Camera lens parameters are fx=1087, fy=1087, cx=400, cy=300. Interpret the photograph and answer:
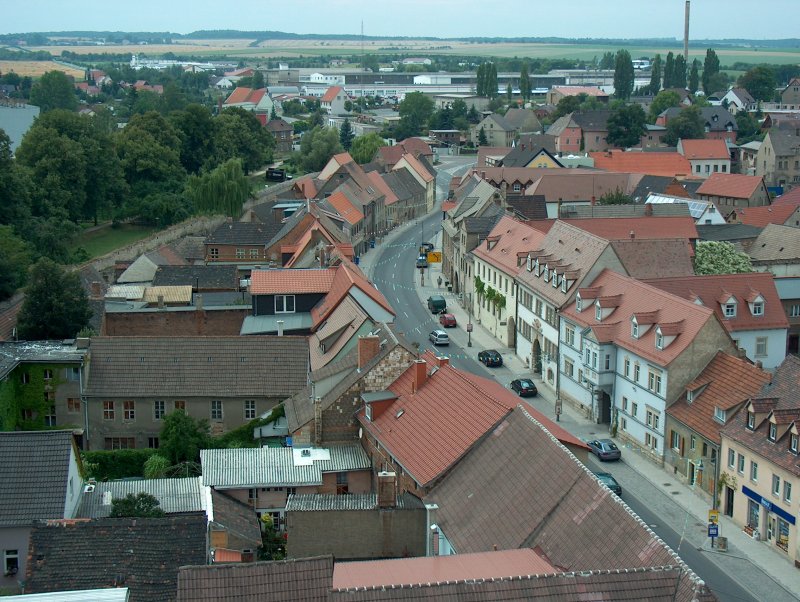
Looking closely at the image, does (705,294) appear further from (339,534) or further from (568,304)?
(339,534)

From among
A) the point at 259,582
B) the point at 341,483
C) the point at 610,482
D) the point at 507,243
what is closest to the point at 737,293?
the point at 610,482

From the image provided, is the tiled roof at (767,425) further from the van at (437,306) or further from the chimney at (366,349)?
the van at (437,306)

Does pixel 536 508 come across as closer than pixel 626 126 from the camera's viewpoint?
Yes

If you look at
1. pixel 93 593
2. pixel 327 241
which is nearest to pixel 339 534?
pixel 93 593

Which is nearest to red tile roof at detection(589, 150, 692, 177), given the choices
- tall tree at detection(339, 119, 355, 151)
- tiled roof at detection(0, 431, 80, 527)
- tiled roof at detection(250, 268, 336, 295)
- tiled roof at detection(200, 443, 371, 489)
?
tall tree at detection(339, 119, 355, 151)

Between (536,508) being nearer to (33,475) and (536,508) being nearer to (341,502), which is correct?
(341,502)

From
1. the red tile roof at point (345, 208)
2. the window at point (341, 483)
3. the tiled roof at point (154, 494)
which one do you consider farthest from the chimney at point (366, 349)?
the red tile roof at point (345, 208)

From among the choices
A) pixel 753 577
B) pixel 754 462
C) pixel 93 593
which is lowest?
pixel 753 577
